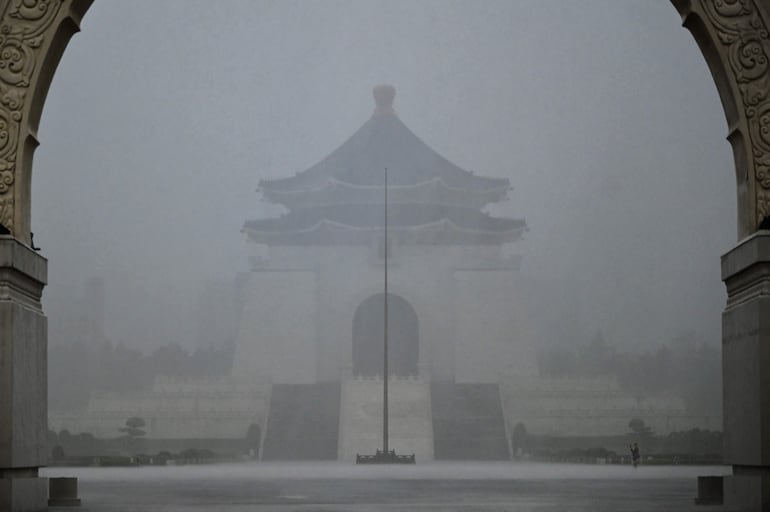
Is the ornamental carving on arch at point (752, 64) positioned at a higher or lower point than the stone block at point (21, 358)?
higher

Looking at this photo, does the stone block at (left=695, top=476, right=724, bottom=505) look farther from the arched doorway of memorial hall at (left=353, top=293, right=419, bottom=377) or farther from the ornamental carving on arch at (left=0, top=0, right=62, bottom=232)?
the arched doorway of memorial hall at (left=353, top=293, right=419, bottom=377)

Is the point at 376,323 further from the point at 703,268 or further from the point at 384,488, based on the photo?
the point at 384,488

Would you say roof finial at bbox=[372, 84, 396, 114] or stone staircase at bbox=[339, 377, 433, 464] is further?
roof finial at bbox=[372, 84, 396, 114]

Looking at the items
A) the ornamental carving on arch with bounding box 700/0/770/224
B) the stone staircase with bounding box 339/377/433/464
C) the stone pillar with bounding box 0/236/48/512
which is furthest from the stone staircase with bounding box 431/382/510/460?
the ornamental carving on arch with bounding box 700/0/770/224

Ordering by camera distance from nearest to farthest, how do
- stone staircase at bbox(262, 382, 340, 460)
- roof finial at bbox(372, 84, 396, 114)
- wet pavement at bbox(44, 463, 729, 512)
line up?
wet pavement at bbox(44, 463, 729, 512) < stone staircase at bbox(262, 382, 340, 460) < roof finial at bbox(372, 84, 396, 114)

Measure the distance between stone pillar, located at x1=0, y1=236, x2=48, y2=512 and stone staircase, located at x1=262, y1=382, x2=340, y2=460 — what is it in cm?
2093

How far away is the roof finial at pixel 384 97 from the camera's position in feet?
111

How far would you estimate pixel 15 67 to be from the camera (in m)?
5.96

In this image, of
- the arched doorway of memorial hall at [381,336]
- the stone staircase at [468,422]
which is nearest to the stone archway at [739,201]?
the stone staircase at [468,422]

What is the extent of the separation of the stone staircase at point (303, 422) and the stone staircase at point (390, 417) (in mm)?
285

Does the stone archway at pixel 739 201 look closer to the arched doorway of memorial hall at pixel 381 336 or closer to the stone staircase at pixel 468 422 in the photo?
the stone staircase at pixel 468 422

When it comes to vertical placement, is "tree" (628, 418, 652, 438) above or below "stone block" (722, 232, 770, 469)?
below

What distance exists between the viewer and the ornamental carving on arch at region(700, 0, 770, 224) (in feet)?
19.4

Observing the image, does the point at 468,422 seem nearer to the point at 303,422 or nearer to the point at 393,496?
the point at 303,422
